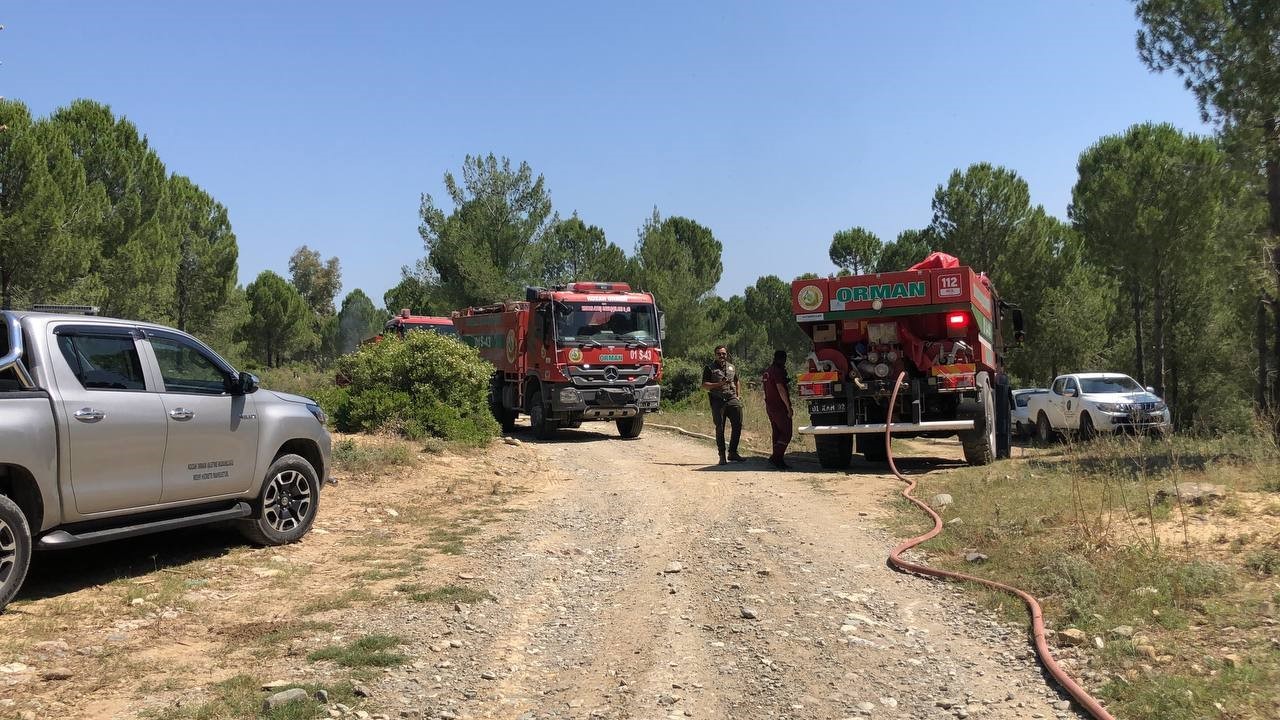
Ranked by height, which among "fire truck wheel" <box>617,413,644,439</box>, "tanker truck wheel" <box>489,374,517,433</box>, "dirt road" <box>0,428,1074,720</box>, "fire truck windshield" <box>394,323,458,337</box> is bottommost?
"dirt road" <box>0,428,1074,720</box>

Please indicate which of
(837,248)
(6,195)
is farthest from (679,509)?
(837,248)

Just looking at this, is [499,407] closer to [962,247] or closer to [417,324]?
[417,324]

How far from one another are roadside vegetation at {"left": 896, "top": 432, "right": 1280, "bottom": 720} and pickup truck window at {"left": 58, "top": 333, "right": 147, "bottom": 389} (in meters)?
6.18

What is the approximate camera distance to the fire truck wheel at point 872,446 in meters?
14.9

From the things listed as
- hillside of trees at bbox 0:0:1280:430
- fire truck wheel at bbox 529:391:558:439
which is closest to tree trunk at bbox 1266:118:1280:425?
hillside of trees at bbox 0:0:1280:430

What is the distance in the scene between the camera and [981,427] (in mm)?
13625

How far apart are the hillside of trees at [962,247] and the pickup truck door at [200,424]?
47.6 ft

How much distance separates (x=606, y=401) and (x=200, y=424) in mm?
11653

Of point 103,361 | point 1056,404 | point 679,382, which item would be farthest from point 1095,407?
point 103,361

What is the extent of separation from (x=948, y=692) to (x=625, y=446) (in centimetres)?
1362

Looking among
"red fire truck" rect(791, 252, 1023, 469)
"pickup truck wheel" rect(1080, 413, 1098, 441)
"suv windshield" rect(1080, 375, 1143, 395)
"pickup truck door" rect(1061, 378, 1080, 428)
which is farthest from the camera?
→ "suv windshield" rect(1080, 375, 1143, 395)

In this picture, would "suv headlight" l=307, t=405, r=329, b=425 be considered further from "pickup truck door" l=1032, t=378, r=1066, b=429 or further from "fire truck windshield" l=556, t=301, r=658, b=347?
"pickup truck door" l=1032, t=378, r=1066, b=429

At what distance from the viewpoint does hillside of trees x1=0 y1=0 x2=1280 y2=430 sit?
21.0 meters

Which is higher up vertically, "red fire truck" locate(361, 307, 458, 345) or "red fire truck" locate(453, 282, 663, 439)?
"red fire truck" locate(361, 307, 458, 345)
